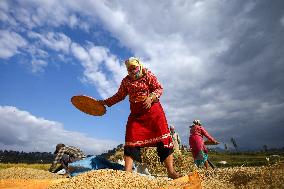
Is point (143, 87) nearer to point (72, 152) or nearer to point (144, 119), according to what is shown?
point (144, 119)

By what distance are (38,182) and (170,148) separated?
1988 mm

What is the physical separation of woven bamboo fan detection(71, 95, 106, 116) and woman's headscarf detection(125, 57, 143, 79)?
2.86 ft

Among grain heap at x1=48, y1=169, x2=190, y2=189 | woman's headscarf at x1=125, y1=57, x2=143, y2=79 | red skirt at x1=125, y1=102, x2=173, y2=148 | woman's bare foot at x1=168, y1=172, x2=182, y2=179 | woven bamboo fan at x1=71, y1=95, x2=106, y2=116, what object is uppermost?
woman's headscarf at x1=125, y1=57, x2=143, y2=79

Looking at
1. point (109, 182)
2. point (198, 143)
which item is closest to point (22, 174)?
point (109, 182)

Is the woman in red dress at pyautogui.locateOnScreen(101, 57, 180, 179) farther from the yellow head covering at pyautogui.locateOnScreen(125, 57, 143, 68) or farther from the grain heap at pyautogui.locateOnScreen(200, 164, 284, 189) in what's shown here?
the grain heap at pyautogui.locateOnScreen(200, 164, 284, 189)

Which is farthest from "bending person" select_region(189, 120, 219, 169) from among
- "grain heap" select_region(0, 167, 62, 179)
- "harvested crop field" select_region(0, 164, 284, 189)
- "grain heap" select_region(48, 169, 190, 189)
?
"grain heap" select_region(48, 169, 190, 189)

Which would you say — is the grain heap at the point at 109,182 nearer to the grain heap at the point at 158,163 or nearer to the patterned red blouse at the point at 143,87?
the patterned red blouse at the point at 143,87

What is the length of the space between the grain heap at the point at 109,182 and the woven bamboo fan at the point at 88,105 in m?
2.39

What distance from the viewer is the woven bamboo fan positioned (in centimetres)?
613

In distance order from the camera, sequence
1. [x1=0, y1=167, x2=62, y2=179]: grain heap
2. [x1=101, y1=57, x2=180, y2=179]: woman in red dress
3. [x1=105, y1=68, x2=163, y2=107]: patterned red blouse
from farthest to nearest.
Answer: [x1=0, y1=167, x2=62, y2=179]: grain heap → [x1=105, y1=68, x2=163, y2=107]: patterned red blouse → [x1=101, y1=57, x2=180, y2=179]: woman in red dress

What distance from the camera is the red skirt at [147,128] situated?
5.30 metres

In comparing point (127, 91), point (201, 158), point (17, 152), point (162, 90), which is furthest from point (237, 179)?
point (17, 152)

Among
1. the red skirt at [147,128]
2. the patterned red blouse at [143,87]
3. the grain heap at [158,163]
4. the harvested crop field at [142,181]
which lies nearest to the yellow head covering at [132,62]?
the patterned red blouse at [143,87]

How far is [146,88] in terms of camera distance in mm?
5598
